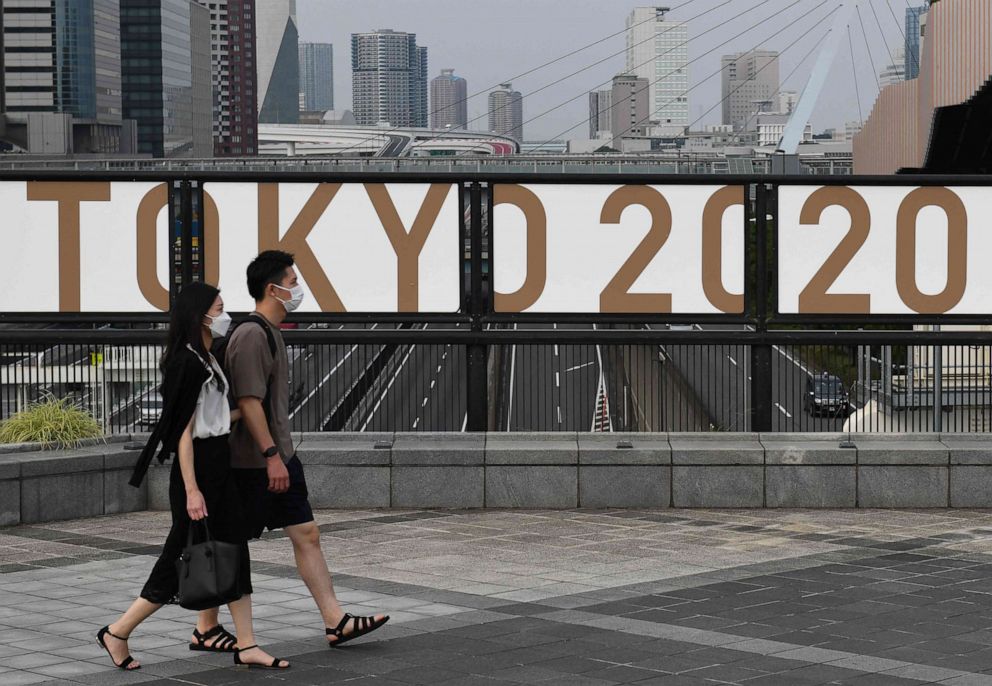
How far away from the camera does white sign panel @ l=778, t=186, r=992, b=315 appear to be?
1230 cm

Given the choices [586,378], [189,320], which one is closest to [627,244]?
[586,378]

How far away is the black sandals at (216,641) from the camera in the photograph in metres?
7.04

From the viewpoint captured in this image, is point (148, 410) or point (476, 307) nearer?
point (148, 410)

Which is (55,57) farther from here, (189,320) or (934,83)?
(189,320)

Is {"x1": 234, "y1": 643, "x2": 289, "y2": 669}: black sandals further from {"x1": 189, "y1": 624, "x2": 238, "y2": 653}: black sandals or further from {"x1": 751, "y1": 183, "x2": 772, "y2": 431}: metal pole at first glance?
{"x1": 751, "y1": 183, "x2": 772, "y2": 431}: metal pole

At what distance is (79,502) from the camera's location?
11.3 meters

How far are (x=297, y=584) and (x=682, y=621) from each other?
246 cm

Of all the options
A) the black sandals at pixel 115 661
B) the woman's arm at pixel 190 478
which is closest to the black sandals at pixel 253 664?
the black sandals at pixel 115 661

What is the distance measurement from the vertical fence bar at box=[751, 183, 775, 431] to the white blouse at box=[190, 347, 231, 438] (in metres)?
6.50

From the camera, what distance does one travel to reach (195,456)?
22.4 feet

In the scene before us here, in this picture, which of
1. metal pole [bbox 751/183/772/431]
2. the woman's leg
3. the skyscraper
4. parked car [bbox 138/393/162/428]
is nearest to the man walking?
the woman's leg

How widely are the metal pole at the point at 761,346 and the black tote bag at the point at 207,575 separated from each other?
6.68 metres

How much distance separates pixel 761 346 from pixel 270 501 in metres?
6.35

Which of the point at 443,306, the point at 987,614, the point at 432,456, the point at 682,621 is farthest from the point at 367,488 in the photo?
the point at 987,614
